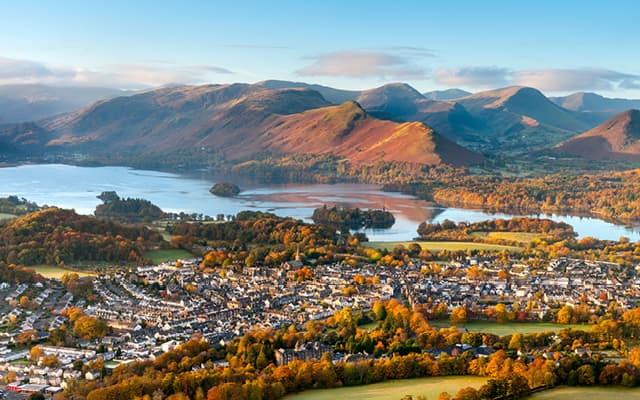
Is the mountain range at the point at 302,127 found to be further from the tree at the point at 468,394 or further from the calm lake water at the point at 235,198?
Result: the tree at the point at 468,394

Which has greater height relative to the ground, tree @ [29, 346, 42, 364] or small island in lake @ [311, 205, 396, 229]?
small island in lake @ [311, 205, 396, 229]

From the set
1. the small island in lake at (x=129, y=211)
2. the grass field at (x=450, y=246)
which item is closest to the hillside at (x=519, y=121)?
the small island in lake at (x=129, y=211)

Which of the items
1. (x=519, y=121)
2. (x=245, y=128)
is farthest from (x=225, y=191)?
(x=519, y=121)

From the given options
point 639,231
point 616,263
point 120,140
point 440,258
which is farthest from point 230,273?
point 120,140

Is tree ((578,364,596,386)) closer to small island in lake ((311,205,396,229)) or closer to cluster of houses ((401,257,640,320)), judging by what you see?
cluster of houses ((401,257,640,320))

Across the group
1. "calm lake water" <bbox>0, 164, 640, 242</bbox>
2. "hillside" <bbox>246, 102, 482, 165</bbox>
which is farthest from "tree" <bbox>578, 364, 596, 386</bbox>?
"hillside" <bbox>246, 102, 482, 165</bbox>

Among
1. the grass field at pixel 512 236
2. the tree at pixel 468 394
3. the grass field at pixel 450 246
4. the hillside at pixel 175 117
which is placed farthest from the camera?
the hillside at pixel 175 117

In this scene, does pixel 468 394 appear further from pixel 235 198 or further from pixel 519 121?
pixel 519 121
